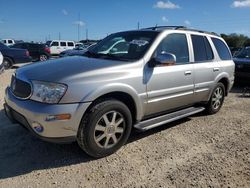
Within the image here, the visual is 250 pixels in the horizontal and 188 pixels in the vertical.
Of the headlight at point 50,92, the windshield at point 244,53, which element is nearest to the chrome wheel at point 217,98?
the headlight at point 50,92

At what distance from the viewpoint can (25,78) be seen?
12.3 ft

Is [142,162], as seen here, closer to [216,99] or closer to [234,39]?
[216,99]

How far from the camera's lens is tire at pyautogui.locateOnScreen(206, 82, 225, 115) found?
600cm

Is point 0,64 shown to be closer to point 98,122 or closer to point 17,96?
point 17,96

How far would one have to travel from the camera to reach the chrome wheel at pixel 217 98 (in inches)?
239

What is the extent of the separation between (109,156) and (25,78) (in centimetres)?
A: 155

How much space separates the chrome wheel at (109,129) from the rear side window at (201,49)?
2.13 metres

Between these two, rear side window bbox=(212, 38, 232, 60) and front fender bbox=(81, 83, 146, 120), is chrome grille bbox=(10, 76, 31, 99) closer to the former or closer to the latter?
front fender bbox=(81, 83, 146, 120)

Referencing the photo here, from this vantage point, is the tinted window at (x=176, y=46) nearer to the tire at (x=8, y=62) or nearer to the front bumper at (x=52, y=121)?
the front bumper at (x=52, y=121)

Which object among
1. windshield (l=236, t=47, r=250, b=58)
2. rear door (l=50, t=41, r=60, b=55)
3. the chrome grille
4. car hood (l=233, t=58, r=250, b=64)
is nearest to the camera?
the chrome grille

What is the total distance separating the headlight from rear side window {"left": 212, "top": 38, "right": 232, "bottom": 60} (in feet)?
12.8

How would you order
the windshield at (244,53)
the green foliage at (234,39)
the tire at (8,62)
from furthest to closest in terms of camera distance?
the green foliage at (234,39), the tire at (8,62), the windshield at (244,53)

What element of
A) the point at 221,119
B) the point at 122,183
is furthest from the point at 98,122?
the point at 221,119

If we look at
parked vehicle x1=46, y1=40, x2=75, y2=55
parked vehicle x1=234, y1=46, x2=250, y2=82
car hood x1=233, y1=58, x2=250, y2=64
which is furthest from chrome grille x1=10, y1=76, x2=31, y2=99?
parked vehicle x1=46, y1=40, x2=75, y2=55
